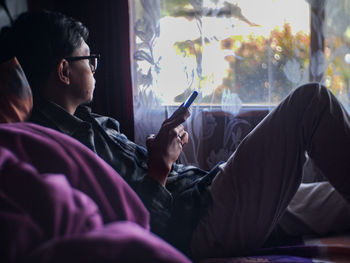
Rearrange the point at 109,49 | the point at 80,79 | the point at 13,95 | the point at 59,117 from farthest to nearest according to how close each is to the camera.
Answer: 1. the point at 109,49
2. the point at 80,79
3. the point at 59,117
4. the point at 13,95

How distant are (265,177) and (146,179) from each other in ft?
0.98

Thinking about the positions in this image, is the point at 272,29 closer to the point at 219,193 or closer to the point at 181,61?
the point at 181,61

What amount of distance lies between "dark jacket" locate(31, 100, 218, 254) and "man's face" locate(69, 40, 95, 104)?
0.07 meters

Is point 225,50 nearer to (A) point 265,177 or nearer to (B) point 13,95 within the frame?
(A) point 265,177

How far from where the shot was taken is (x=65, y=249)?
1.28 feet

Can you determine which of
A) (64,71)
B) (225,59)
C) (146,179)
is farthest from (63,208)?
(225,59)

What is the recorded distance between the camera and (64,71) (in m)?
1.04

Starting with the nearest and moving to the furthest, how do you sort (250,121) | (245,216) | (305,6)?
(245,216), (305,6), (250,121)

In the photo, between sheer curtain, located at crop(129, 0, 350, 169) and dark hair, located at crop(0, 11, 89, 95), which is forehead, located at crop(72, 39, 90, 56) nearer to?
dark hair, located at crop(0, 11, 89, 95)

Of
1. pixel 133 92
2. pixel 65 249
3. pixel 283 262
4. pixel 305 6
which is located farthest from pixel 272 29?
pixel 65 249

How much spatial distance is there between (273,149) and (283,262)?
274 millimetres

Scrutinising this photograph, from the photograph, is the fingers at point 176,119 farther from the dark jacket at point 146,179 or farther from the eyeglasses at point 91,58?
the eyeglasses at point 91,58

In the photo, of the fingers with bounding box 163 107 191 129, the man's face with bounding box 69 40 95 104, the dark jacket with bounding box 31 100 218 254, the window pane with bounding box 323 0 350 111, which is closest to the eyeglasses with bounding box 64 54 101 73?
the man's face with bounding box 69 40 95 104

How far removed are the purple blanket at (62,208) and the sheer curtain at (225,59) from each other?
0.81m
